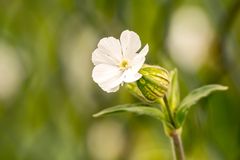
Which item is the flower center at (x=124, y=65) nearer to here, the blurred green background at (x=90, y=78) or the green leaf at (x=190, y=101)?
the green leaf at (x=190, y=101)

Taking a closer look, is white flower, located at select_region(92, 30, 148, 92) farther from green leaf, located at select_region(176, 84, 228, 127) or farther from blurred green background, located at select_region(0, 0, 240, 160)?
blurred green background, located at select_region(0, 0, 240, 160)

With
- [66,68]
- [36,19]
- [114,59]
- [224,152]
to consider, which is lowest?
[224,152]

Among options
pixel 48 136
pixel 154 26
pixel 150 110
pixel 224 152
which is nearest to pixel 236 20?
pixel 154 26

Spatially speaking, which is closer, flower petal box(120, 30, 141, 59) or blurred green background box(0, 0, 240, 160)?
flower petal box(120, 30, 141, 59)

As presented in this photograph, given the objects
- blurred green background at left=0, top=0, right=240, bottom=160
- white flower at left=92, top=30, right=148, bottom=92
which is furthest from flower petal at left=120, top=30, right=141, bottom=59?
blurred green background at left=0, top=0, right=240, bottom=160

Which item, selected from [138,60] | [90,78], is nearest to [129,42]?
[138,60]

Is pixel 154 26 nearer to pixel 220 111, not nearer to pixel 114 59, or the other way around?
pixel 220 111

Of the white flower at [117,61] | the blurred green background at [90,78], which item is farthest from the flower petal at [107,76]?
the blurred green background at [90,78]
